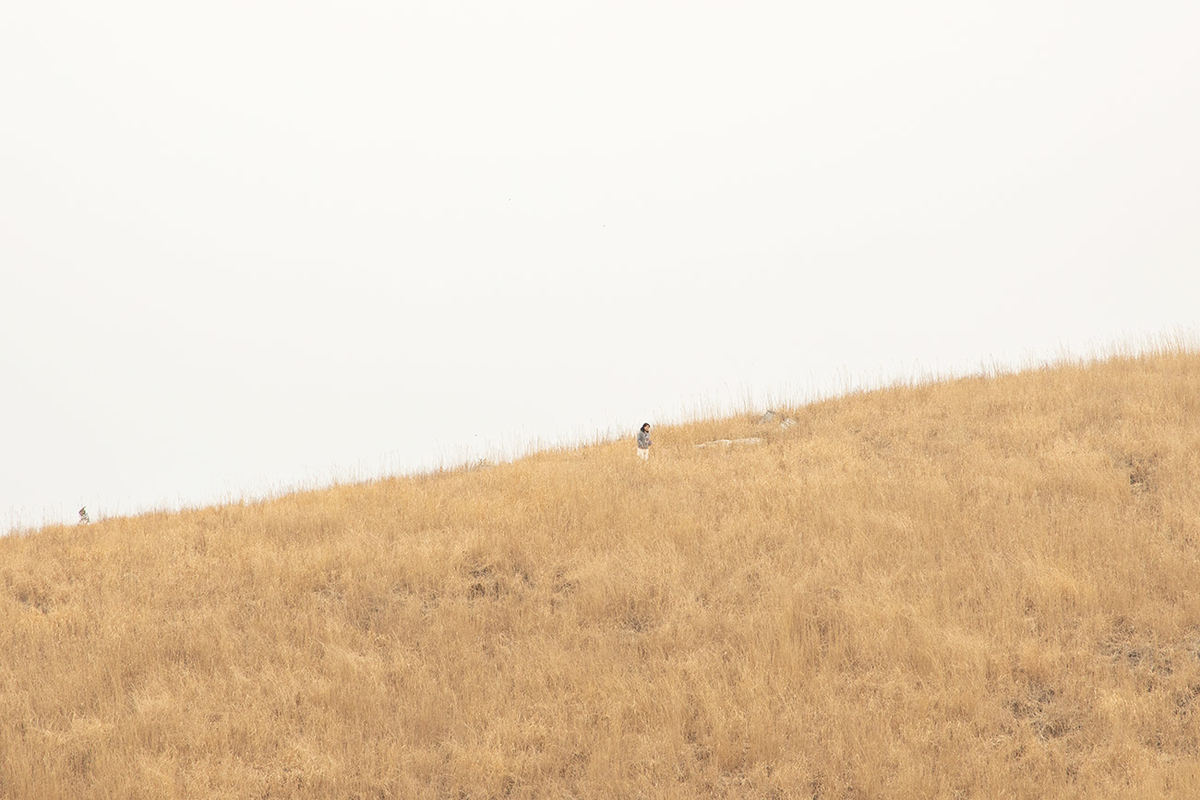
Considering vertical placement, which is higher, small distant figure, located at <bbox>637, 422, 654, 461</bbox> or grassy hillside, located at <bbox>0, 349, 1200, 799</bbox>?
small distant figure, located at <bbox>637, 422, 654, 461</bbox>

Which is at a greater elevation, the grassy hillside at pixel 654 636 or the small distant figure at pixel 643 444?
the small distant figure at pixel 643 444

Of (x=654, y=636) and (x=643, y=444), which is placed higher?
(x=643, y=444)

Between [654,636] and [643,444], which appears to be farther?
[643,444]

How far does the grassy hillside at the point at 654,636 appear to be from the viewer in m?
4.87

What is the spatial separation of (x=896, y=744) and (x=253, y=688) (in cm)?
447

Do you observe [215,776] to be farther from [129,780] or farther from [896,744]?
[896,744]

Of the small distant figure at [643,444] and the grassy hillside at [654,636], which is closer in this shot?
the grassy hillside at [654,636]

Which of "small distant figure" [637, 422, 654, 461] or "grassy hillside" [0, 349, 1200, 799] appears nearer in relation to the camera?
"grassy hillside" [0, 349, 1200, 799]

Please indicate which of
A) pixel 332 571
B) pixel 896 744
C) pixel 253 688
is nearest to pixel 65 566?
pixel 332 571

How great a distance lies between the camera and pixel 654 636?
20.5 ft

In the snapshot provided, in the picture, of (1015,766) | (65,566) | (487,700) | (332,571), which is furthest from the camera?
(65,566)

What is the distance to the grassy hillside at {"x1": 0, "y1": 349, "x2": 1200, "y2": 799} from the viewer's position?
487 centimetres

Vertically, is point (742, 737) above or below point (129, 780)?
below

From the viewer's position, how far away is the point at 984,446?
9.80 m
